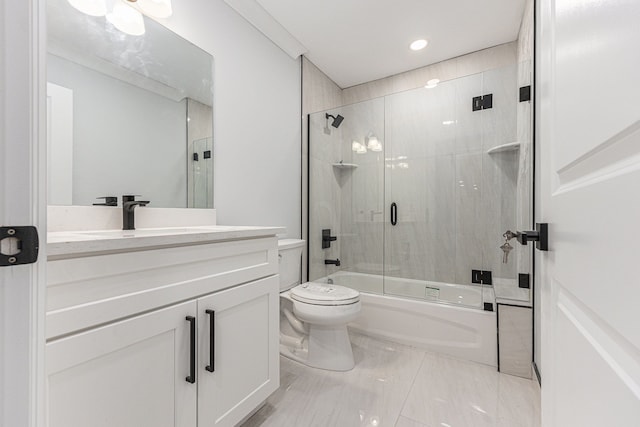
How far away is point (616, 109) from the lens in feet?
1.10

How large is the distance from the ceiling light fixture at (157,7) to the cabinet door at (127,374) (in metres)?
1.43

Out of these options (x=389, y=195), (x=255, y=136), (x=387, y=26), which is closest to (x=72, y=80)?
(x=255, y=136)

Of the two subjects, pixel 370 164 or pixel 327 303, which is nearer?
pixel 327 303

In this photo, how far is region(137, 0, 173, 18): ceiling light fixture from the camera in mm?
1360

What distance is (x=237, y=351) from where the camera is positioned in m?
1.11

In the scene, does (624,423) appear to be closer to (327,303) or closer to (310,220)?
(327,303)

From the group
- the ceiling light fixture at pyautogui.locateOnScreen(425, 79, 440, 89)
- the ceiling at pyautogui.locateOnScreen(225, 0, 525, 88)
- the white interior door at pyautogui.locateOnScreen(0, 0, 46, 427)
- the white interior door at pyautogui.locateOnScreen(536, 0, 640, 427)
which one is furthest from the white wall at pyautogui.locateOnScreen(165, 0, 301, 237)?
the white interior door at pyautogui.locateOnScreen(536, 0, 640, 427)

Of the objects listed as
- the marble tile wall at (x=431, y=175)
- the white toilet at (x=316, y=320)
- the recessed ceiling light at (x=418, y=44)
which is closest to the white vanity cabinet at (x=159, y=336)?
the white toilet at (x=316, y=320)

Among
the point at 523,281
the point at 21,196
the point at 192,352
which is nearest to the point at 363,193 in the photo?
the point at 523,281

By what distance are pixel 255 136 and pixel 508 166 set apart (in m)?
1.97

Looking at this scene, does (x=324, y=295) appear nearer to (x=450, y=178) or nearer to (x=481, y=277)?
(x=481, y=277)

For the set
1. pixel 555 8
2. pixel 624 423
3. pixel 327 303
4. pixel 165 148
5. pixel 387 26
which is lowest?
pixel 327 303

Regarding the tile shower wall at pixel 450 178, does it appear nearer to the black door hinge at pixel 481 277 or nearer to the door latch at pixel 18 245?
the black door hinge at pixel 481 277

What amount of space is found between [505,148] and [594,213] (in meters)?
2.13
